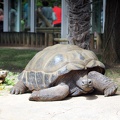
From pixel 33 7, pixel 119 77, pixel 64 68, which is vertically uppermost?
pixel 33 7

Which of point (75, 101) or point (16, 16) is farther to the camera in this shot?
point (16, 16)

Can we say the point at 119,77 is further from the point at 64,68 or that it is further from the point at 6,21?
the point at 6,21

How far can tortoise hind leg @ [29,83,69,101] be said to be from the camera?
15.5 ft

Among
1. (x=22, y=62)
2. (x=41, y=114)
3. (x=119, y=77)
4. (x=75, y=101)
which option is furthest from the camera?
(x=22, y=62)

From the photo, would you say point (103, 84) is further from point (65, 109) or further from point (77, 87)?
point (65, 109)

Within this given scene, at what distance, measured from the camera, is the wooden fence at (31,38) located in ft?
50.8

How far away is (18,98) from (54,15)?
1165 cm

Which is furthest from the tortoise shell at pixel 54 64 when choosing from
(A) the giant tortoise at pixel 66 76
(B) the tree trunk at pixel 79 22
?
(B) the tree trunk at pixel 79 22

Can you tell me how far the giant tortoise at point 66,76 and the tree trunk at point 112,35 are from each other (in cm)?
433

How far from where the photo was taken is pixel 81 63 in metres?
4.89

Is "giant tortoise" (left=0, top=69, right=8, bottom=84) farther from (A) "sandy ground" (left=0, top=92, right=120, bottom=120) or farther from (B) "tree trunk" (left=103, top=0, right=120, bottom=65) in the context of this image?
(B) "tree trunk" (left=103, top=0, right=120, bottom=65)

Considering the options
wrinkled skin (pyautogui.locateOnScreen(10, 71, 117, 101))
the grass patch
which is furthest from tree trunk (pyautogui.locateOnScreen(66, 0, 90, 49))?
wrinkled skin (pyautogui.locateOnScreen(10, 71, 117, 101))

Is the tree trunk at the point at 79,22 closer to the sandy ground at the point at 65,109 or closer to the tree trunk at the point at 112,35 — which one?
the tree trunk at the point at 112,35

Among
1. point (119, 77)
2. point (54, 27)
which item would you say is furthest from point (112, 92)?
point (54, 27)
